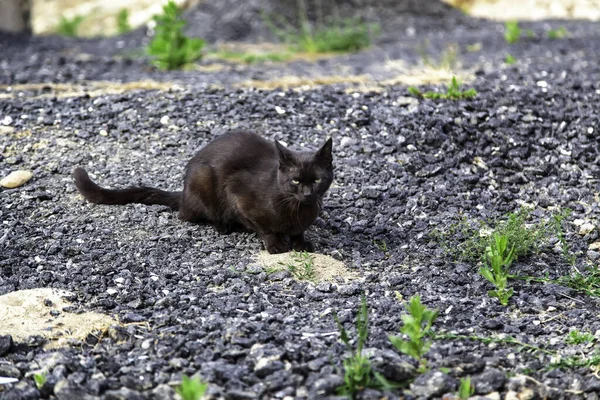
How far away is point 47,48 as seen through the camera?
11.8 meters

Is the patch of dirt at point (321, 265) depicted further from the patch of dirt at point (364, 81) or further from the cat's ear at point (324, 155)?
the patch of dirt at point (364, 81)

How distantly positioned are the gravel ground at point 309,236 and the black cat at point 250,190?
0.41ft

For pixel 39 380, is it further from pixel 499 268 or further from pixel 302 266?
pixel 499 268

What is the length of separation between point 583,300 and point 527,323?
0.55m

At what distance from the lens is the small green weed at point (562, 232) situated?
510 centimetres

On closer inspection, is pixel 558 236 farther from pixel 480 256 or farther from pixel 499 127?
pixel 499 127

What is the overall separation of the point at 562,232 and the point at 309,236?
5.66 ft

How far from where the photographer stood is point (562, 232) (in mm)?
5488

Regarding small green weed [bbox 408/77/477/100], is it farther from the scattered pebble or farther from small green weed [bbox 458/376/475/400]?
small green weed [bbox 458/376/475/400]

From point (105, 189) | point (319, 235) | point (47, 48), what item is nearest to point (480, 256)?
point (319, 235)

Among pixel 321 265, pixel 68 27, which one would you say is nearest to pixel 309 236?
pixel 321 265

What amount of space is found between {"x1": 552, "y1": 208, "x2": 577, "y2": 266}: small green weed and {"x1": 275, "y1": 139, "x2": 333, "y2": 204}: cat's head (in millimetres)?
1556

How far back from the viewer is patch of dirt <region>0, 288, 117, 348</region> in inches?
158

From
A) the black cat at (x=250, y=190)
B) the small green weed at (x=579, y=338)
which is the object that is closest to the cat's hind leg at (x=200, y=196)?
the black cat at (x=250, y=190)
